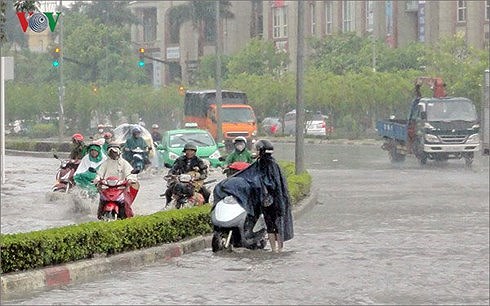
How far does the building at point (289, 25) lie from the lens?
90.5 metres

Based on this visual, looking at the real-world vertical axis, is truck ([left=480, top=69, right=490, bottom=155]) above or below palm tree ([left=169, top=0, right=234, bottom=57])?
below

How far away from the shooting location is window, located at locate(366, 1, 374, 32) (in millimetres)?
99000

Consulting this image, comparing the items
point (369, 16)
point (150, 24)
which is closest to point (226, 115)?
point (369, 16)

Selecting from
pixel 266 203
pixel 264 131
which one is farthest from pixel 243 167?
pixel 264 131

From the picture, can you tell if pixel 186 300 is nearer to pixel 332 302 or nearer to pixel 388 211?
pixel 332 302

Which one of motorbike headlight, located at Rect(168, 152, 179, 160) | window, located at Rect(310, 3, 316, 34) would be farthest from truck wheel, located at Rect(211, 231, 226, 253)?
window, located at Rect(310, 3, 316, 34)

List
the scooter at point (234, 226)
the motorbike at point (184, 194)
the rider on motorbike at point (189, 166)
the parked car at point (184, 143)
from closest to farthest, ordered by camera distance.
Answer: the scooter at point (234, 226)
the motorbike at point (184, 194)
the rider on motorbike at point (189, 166)
the parked car at point (184, 143)

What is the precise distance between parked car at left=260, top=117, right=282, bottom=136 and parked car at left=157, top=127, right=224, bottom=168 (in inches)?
1492

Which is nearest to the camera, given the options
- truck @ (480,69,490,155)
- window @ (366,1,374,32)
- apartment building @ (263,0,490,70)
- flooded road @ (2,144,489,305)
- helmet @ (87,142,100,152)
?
flooded road @ (2,144,489,305)

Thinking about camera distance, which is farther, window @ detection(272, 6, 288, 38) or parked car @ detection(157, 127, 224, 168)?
window @ detection(272, 6, 288, 38)

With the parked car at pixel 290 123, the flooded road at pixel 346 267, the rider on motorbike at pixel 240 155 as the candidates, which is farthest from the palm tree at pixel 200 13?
the rider on motorbike at pixel 240 155

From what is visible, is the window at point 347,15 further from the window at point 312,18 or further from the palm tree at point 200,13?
the palm tree at point 200,13

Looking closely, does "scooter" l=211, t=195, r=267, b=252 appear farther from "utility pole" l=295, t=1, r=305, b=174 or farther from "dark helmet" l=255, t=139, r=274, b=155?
"utility pole" l=295, t=1, r=305, b=174

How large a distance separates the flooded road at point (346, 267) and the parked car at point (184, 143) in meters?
11.1
